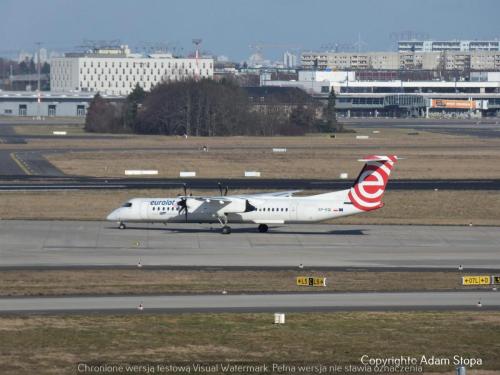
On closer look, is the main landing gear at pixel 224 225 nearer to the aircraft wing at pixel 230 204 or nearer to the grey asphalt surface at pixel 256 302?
the aircraft wing at pixel 230 204

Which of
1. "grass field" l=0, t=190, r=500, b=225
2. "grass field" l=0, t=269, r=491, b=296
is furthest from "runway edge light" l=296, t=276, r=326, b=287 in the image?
"grass field" l=0, t=190, r=500, b=225

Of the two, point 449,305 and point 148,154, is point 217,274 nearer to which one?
point 449,305

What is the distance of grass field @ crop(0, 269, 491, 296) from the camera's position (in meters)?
46.7

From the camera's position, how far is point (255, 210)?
214 feet

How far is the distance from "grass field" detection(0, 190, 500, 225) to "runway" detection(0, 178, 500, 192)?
10.7ft

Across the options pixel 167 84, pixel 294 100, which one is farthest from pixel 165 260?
pixel 294 100

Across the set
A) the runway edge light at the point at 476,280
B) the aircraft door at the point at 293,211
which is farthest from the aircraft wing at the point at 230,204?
the runway edge light at the point at 476,280

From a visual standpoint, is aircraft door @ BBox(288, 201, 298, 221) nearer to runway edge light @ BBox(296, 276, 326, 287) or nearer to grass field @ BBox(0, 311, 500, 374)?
runway edge light @ BBox(296, 276, 326, 287)

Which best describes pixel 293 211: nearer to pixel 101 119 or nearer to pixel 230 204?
pixel 230 204

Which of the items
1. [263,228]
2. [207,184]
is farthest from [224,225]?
[207,184]

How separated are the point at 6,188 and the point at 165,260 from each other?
34.4 metres

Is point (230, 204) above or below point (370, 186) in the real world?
below

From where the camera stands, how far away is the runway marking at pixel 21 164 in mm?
102875

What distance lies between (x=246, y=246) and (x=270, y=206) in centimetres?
536
